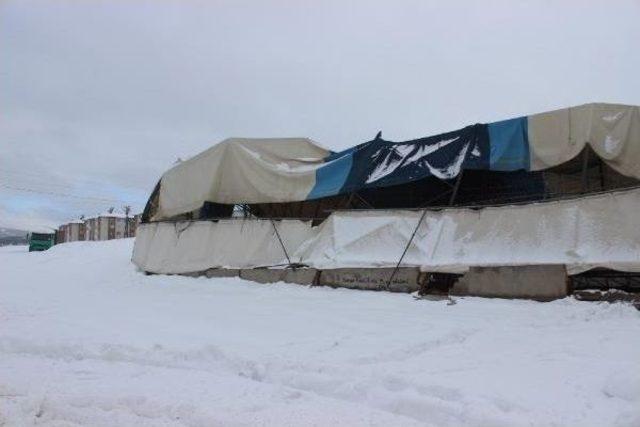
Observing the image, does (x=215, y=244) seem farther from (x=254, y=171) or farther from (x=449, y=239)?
(x=449, y=239)

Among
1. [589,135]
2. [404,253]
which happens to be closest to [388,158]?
[404,253]

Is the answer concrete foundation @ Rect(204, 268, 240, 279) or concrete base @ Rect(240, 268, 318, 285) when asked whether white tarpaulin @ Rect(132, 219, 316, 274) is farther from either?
concrete base @ Rect(240, 268, 318, 285)

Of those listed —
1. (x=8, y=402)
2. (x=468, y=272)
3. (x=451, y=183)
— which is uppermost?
(x=451, y=183)

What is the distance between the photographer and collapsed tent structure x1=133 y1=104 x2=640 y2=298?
835 centimetres

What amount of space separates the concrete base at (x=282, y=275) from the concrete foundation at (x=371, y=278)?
33 cm

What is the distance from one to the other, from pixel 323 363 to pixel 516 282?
4687mm

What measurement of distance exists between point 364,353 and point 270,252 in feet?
22.8

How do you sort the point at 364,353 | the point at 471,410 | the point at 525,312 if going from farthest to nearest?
the point at 525,312 → the point at 364,353 → the point at 471,410

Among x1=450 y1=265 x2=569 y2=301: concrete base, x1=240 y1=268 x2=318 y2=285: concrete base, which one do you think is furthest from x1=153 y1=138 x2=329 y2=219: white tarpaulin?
x1=450 y1=265 x2=569 y2=301: concrete base

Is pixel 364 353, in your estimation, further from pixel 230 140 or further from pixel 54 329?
pixel 230 140

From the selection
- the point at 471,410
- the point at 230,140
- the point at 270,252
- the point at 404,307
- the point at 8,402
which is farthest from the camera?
the point at 230,140

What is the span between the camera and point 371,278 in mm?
9992

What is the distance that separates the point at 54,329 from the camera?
22.3ft

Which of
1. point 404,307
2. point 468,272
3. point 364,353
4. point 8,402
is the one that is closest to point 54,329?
point 8,402
